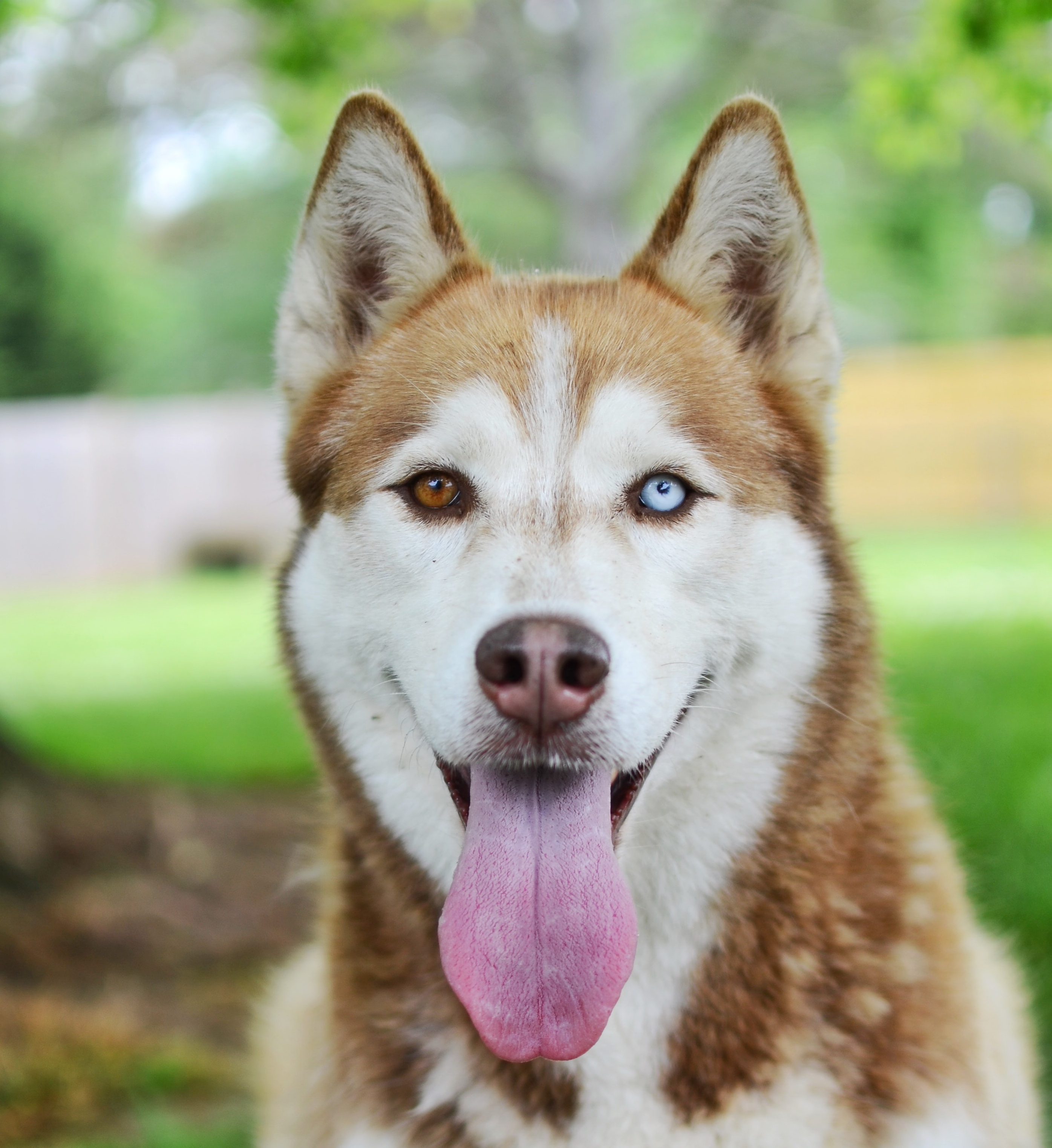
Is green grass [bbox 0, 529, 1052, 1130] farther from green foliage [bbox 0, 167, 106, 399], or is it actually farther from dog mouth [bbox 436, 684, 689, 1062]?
green foliage [bbox 0, 167, 106, 399]

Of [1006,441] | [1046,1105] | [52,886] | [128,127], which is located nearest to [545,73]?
[128,127]

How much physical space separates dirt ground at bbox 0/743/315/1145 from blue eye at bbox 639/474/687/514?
149cm

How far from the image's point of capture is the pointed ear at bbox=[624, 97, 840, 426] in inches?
99.4

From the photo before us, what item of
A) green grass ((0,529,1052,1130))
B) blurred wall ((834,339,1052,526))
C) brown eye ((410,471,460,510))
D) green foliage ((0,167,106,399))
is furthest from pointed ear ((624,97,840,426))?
green foliage ((0,167,106,399))

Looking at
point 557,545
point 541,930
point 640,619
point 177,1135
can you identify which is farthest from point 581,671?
point 177,1135

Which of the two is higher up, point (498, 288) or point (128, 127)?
point (128, 127)

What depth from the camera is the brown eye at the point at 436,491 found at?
2.43 meters

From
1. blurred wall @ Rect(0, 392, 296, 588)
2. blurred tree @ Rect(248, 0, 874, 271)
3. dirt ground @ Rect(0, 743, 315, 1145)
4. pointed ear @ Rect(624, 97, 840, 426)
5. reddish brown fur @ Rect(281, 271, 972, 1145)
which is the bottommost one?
blurred wall @ Rect(0, 392, 296, 588)

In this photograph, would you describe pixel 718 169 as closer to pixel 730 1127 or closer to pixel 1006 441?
pixel 730 1127

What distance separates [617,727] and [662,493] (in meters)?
0.54

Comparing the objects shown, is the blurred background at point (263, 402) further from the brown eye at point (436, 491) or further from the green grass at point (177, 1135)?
the brown eye at point (436, 491)

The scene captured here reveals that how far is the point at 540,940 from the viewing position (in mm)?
2133

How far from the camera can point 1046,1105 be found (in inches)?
126

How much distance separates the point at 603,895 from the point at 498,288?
1.37 metres
